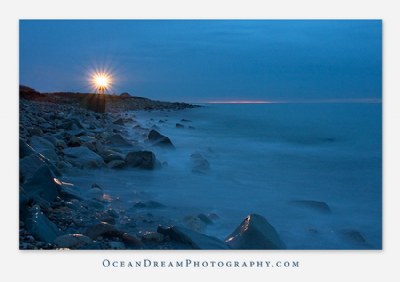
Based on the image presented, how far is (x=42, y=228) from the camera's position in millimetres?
3529

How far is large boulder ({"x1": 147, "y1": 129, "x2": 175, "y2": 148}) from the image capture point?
4613 mm

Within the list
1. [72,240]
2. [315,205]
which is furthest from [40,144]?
[315,205]

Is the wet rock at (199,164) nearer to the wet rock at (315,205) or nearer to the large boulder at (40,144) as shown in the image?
the wet rock at (315,205)

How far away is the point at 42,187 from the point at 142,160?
100 centimetres

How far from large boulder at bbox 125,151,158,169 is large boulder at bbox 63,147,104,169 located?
26cm

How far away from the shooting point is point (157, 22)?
13.2ft

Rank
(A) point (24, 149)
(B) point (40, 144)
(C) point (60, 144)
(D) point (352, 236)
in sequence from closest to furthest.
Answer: (D) point (352, 236) < (A) point (24, 149) < (B) point (40, 144) < (C) point (60, 144)

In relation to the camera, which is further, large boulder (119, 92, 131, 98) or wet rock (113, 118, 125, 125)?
wet rock (113, 118, 125, 125)

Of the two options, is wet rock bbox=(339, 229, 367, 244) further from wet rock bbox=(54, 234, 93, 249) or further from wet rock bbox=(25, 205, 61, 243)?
wet rock bbox=(25, 205, 61, 243)

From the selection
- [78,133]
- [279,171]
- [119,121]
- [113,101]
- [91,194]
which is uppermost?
[113,101]

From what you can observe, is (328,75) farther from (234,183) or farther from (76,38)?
(76,38)

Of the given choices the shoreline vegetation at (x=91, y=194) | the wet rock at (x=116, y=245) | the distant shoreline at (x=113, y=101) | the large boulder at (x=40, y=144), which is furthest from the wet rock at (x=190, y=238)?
the large boulder at (x=40, y=144)

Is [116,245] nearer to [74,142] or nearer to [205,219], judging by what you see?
[205,219]
